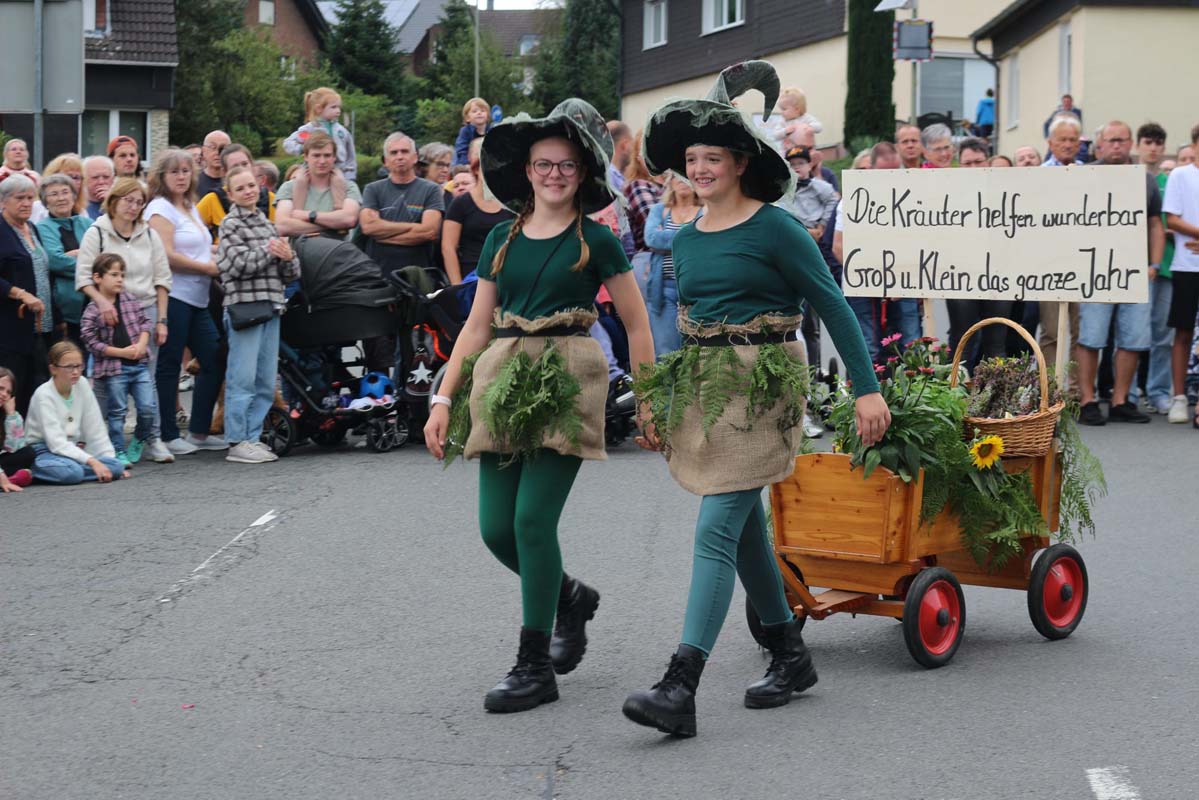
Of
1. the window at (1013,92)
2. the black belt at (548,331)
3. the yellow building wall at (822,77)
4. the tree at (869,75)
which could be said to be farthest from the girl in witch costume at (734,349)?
the yellow building wall at (822,77)

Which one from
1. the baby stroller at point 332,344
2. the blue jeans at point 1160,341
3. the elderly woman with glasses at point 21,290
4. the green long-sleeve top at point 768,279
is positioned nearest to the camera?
the green long-sleeve top at point 768,279

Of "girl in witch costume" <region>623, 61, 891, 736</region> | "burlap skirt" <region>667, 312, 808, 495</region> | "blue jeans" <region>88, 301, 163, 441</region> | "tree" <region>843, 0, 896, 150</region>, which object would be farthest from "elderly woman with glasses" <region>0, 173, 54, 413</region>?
"tree" <region>843, 0, 896, 150</region>

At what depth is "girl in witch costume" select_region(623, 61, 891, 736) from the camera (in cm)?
580

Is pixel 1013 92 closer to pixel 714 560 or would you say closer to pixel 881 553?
pixel 881 553

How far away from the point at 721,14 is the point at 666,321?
124ft

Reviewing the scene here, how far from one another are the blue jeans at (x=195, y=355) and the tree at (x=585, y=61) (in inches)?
2296

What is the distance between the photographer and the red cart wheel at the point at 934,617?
6.38m

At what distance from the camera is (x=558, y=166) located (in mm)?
6094

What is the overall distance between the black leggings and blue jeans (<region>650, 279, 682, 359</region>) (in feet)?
14.7

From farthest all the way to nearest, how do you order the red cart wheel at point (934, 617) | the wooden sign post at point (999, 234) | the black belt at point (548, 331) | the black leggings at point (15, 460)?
the black leggings at point (15, 460)
the wooden sign post at point (999, 234)
the red cart wheel at point (934, 617)
the black belt at point (548, 331)

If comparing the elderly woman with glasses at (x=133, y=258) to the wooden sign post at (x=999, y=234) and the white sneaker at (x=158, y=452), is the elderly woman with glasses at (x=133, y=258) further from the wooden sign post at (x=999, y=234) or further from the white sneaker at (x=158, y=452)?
the wooden sign post at (x=999, y=234)

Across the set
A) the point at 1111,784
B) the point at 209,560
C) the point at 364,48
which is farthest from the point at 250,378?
the point at 364,48

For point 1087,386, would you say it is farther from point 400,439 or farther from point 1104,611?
point 1104,611

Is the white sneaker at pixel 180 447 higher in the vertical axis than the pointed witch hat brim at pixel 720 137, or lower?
lower
